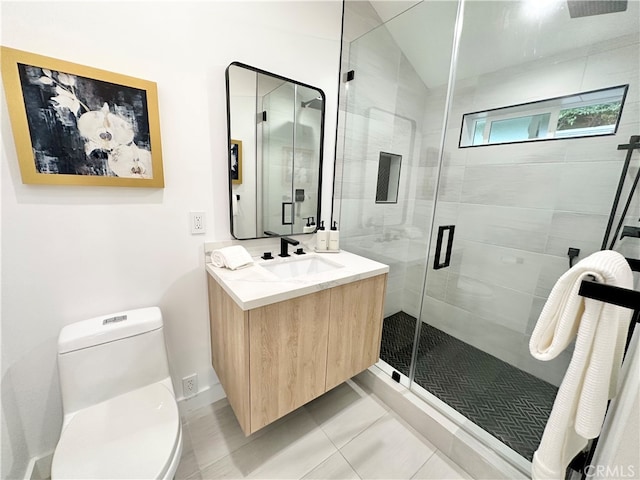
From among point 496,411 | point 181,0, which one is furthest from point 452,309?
point 181,0

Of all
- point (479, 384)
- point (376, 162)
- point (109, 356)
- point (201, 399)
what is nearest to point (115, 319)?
point (109, 356)

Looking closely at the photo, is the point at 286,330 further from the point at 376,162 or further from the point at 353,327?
the point at 376,162

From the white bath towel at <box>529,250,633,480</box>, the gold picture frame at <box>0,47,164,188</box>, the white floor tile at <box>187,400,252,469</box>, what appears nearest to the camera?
the white bath towel at <box>529,250,633,480</box>

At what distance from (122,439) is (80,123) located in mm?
1218

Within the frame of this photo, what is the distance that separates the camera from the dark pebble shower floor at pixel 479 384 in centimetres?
137

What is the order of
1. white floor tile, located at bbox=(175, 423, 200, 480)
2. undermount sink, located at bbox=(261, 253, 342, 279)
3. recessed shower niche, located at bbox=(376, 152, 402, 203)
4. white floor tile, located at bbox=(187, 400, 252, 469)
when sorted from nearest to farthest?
white floor tile, located at bbox=(175, 423, 200, 480), white floor tile, located at bbox=(187, 400, 252, 469), undermount sink, located at bbox=(261, 253, 342, 279), recessed shower niche, located at bbox=(376, 152, 402, 203)

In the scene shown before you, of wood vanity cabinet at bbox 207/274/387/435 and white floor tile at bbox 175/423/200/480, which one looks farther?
white floor tile at bbox 175/423/200/480

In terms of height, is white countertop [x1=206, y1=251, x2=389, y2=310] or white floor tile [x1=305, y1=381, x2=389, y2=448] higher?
white countertop [x1=206, y1=251, x2=389, y2=310]

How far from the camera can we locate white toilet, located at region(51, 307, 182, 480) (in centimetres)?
81

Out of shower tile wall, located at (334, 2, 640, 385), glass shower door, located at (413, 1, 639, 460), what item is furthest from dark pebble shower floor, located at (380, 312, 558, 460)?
shower tile wall, located at (334, 2, 640, 385)

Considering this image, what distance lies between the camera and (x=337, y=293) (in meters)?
1.26

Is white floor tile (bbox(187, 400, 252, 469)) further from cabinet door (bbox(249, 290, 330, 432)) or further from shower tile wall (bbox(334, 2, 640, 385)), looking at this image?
shower tile wall (bbox(334, 2, 640, 385))

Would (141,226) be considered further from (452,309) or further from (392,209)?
(452,309)

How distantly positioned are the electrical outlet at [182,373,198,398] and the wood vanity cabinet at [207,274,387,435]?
0.16 m
